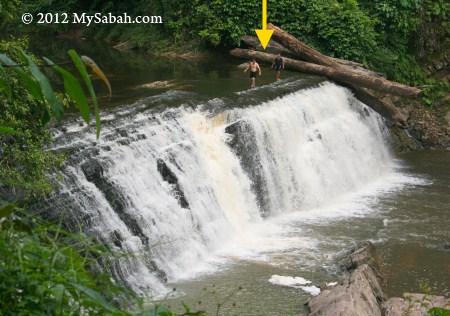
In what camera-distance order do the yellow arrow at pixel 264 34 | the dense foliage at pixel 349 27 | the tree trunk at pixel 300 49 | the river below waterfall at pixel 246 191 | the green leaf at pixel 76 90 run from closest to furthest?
the green leaf at pixel 76 90
the river below waterfall at pixel 246 191
the tree trunk at pixel 300 49
the yellow arrow at pixel 264 34
the dense foliage at pixel 349 27

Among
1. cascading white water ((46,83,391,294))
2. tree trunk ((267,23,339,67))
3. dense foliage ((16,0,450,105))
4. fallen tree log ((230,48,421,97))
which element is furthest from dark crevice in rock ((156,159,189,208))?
dense foliage ((16,0,450,105))

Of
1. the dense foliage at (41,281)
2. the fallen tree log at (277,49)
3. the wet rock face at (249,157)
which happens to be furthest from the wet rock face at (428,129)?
the dense foliage at (41,281)

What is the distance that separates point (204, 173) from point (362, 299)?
5.22 metres

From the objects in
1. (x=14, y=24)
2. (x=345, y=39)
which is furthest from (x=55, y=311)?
(x=14, y=24)

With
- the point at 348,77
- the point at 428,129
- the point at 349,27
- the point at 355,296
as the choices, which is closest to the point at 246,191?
the point at 355,296

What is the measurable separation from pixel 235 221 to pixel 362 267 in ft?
12.7

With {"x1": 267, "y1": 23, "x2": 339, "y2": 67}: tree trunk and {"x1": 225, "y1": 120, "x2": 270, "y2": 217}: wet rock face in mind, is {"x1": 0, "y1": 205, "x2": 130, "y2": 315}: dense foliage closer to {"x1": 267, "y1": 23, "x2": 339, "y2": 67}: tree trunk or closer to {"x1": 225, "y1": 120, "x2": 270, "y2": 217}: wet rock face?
{"x1": 225, "y1": 120, "x2": 270, "y2": 217}: wet rock face

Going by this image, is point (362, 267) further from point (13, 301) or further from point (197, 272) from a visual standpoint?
point (13, 301)

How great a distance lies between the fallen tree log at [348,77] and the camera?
65.4ft

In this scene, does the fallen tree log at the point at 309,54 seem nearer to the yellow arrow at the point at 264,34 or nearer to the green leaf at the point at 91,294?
the yellow arrow at the point at 264,34

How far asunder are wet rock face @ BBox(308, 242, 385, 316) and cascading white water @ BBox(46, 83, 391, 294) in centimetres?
259

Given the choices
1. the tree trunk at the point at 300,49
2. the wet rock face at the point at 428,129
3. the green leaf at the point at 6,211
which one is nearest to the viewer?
the green leaf at the point at 6,211

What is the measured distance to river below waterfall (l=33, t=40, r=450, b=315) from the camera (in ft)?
38.9

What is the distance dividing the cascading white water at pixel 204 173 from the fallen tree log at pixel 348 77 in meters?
0.65
